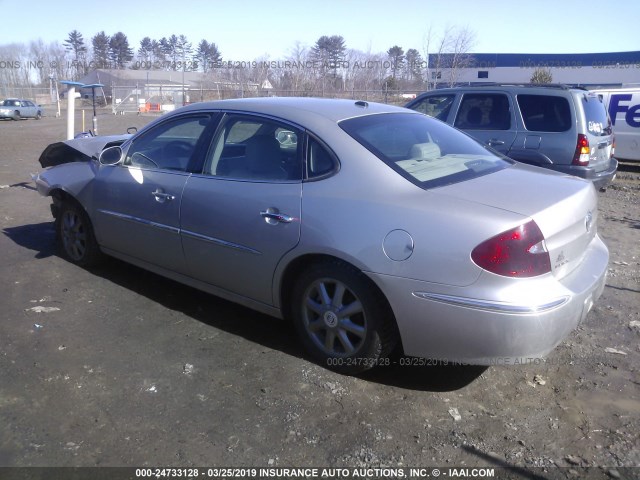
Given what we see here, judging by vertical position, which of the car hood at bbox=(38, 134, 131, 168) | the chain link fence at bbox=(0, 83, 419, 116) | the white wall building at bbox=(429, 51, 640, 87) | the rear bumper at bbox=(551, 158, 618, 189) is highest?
the white wall building at bbox=(429, 51, 640, 87)

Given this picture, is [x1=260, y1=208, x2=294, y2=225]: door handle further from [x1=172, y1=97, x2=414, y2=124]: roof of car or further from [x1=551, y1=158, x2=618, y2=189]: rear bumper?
[x1=551, y1=158, x2=618, y2=189]: rear bumper

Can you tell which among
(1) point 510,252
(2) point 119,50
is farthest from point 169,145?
(2) point 119,50

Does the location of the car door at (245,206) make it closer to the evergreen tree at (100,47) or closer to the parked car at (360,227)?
the parked car at (360,227)

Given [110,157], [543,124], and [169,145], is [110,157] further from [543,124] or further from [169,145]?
[543,124]

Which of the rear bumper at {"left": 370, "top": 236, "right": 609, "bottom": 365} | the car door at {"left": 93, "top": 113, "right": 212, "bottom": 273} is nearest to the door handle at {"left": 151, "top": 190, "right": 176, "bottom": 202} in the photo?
the car door at {"left": 93, "top": 113, "right": 212, "bottom": 273}

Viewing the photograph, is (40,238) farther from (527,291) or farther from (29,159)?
(29,159)

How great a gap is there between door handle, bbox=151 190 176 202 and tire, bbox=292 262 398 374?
1285 mm

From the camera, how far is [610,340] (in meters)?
4.00

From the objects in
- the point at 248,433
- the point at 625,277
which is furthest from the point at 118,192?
the point at 625,277

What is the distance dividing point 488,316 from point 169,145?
115 inches

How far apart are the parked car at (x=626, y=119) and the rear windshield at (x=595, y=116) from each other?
14.1ft

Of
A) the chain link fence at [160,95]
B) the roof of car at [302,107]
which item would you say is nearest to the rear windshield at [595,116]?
the roof of car at [302,107]

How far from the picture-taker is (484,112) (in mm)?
8148

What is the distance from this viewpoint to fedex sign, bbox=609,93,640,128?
39.6 feet
